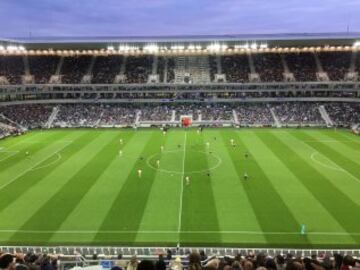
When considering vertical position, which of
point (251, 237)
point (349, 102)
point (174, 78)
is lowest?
point (251, 237)

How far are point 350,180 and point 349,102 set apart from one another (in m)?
49.9

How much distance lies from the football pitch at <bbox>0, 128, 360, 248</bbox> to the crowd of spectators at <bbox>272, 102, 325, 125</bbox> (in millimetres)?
17261

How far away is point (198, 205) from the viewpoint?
113ft

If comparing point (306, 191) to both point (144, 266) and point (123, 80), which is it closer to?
point (144, 266)

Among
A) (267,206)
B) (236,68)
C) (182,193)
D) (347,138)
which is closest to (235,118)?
(236,68)

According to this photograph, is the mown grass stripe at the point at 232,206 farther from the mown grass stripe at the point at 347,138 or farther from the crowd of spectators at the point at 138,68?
the crowd of spectators at the point at 138,68

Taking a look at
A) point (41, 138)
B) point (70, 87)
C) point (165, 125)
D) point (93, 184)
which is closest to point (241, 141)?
point (165, 125)

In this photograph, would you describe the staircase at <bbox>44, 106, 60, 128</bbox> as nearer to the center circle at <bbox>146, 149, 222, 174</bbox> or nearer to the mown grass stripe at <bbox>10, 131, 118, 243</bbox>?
the mown grass stripe at <bbox>10, 131, 118, 243</bbox>

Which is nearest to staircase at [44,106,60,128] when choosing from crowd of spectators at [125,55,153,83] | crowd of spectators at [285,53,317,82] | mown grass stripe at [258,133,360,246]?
crowd of spectators at [125,55,153,83]

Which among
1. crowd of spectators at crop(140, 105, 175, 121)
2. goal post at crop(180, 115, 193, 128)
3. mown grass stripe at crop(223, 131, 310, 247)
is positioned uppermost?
crowd of spectators at crop(140, 105, 175, 121)

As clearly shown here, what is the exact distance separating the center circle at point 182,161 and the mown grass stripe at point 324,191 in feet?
29.5

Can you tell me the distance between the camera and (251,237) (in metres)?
28.5

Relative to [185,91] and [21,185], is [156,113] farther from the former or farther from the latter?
[21,185]

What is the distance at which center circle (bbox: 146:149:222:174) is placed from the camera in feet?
150
